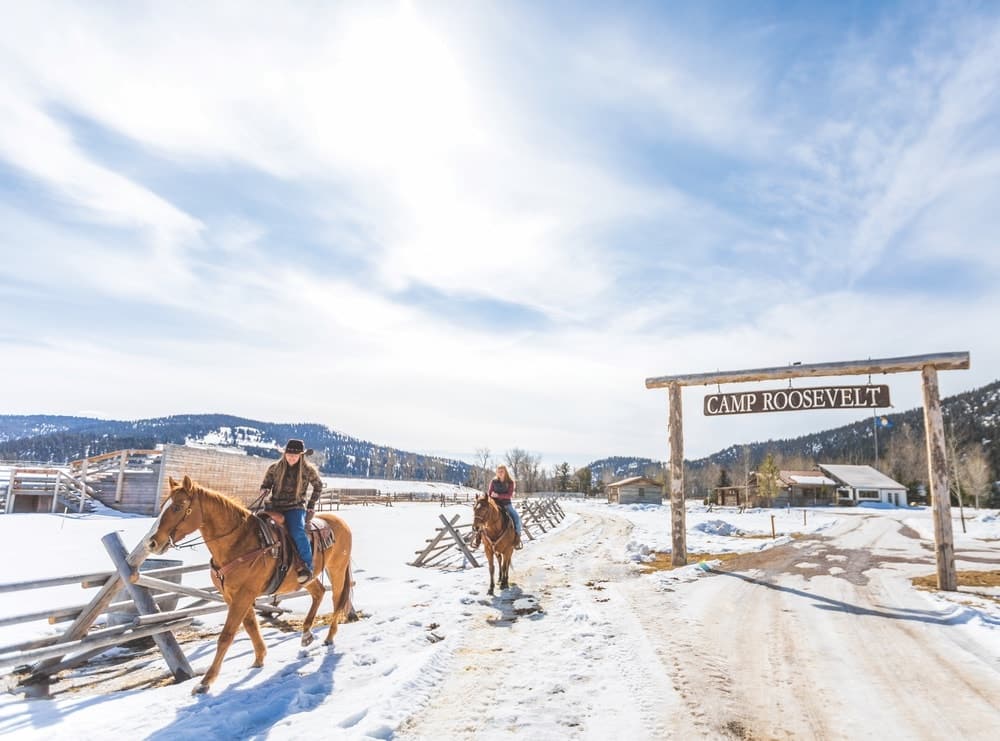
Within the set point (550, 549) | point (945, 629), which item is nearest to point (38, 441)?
point (550, 549)

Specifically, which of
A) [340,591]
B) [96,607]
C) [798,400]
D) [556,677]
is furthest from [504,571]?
[798,400]

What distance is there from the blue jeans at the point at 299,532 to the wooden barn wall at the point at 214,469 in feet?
67.6

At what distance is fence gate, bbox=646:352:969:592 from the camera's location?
10734 mm

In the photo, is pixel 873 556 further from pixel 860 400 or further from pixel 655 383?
pixel 655 383

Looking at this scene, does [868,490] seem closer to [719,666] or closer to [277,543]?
[719,666]

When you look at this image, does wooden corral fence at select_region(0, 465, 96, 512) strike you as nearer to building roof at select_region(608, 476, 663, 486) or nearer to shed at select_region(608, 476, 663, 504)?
building roof at select_region(608, 476, 663, 486)

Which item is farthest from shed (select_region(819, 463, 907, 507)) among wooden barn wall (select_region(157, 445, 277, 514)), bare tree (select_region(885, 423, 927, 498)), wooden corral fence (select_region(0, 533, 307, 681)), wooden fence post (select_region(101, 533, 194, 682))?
wooden corral fence (select_region(0, 533, 307, 681))

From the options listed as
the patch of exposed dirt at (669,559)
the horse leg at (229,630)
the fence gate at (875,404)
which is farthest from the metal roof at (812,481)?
the horse leg at (229,630)

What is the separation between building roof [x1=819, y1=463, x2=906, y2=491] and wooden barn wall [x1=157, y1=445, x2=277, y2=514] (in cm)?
7507

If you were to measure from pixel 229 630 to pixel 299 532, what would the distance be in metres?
1.29

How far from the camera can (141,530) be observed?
70.4 feet

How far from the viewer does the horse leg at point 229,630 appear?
5398 mm

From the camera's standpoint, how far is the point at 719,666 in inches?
241

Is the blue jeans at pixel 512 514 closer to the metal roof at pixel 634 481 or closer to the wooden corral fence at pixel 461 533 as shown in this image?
the wooden corral fence at pixel 461 533
